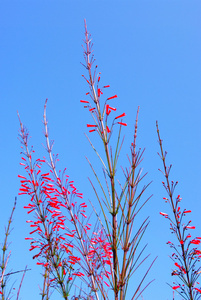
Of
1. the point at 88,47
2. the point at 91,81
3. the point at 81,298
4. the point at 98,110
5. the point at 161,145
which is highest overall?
the point at 161,145

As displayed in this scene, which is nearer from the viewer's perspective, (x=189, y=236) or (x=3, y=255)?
(x=3, y=255)

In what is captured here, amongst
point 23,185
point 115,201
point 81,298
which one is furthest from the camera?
point 23,185

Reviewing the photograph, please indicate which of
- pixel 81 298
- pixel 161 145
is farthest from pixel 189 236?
pixel 81 298

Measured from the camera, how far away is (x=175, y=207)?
772 centimetres

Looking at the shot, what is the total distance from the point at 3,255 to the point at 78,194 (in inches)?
77.5

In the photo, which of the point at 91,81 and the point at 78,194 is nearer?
the point at 91,81

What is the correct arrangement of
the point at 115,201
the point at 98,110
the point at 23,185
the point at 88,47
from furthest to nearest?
1. the point at 23,185
2. the point at 88,47
3. the point at 98,110
4. the point at 115,201

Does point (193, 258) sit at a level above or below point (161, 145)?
below

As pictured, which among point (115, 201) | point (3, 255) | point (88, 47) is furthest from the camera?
point (3, 255)

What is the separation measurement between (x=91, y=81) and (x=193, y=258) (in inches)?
223

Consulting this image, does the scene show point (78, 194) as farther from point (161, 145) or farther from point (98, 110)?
point (98, 110)

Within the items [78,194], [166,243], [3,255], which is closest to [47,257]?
[3,255]

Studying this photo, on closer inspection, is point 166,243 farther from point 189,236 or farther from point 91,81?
point 91,81

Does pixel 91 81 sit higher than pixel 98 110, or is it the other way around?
pixel 91 81
